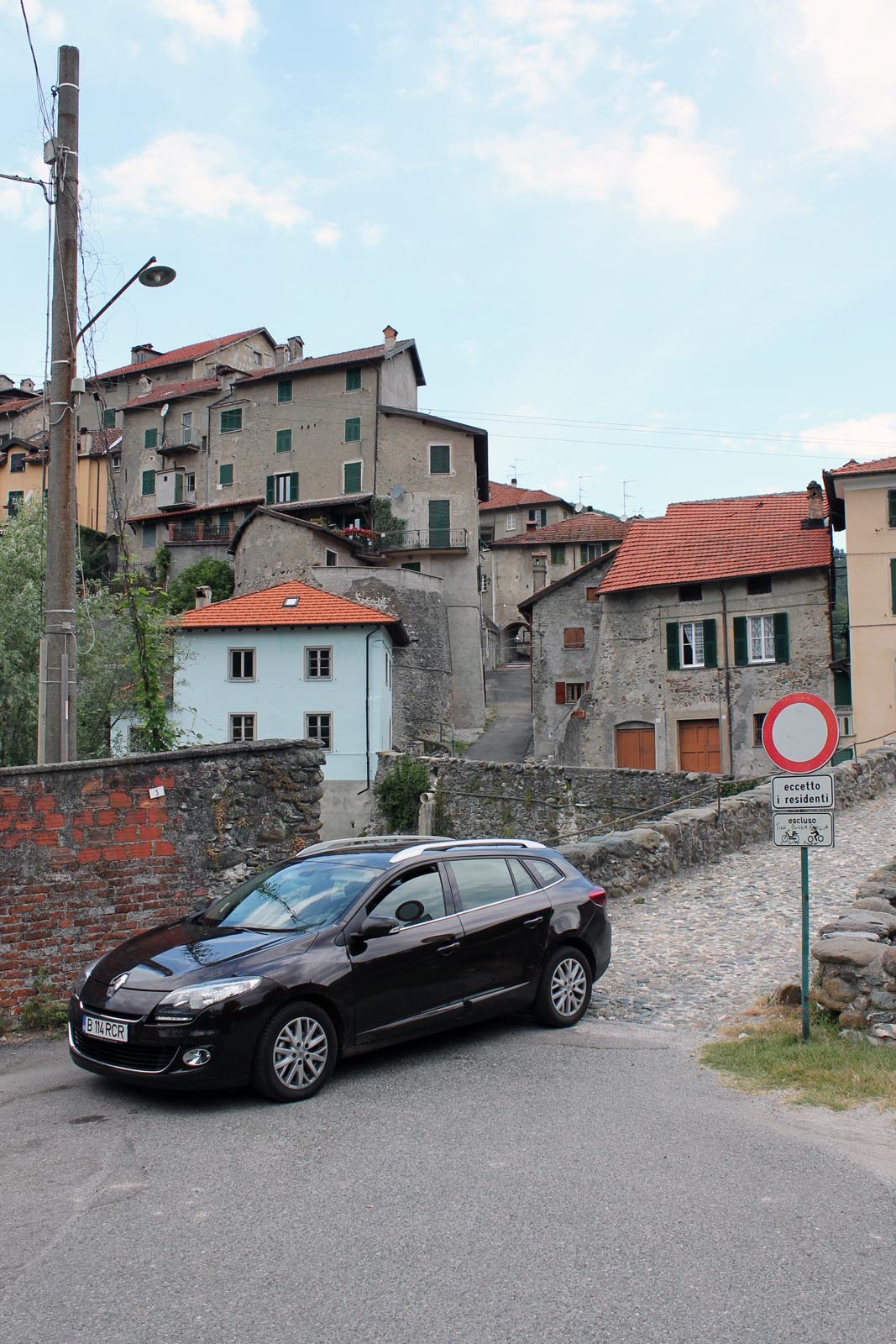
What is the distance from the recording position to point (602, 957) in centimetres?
873

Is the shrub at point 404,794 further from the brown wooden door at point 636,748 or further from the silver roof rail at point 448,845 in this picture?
the silver roof rail at point 448,845

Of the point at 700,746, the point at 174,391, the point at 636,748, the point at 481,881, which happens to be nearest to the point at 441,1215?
the point at 481,881

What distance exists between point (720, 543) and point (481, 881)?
33.8 m

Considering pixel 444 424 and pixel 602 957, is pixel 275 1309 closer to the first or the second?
pixel 602 957

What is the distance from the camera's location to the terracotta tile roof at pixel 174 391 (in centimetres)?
6322

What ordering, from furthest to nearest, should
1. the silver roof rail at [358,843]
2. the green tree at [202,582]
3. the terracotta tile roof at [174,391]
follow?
the terracotta tile roof at [174,391] < the green tree at [202,582] < the silver roof rail at [358,843]

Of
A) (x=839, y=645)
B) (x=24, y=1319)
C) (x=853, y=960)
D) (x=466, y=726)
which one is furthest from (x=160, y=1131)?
(x=466, y=726)

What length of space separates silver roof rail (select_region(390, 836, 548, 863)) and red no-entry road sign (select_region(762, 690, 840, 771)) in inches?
90.9

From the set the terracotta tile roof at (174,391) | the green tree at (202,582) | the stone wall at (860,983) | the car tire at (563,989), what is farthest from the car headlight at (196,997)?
the terracotta tile roof at (174,391)

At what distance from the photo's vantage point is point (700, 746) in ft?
126

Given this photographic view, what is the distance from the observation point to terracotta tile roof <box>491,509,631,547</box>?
69812 millimetres

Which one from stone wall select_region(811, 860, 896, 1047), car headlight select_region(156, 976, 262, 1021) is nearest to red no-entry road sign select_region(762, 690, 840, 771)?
stone wall select_region(811, 860, 896, 1047)

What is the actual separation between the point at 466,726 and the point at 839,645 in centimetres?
1851

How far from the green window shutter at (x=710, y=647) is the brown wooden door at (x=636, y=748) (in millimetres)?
3297
